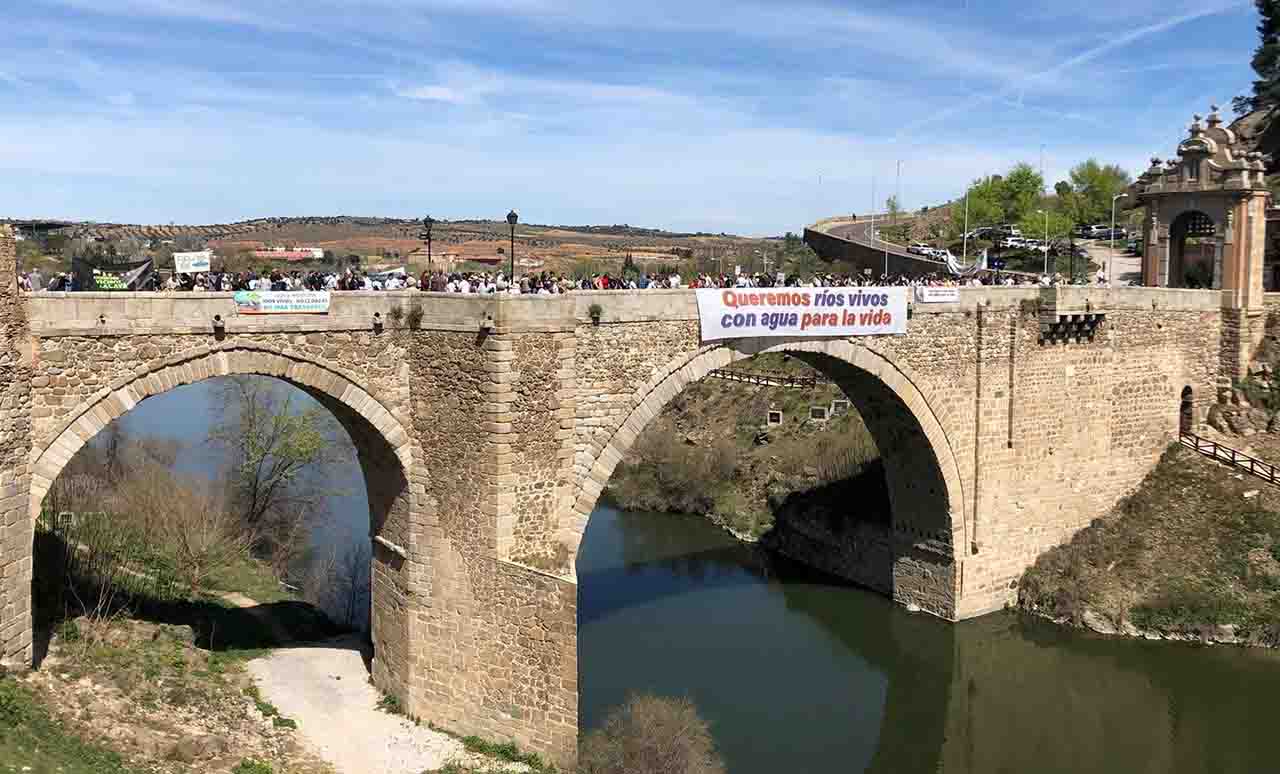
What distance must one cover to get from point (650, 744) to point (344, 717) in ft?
13.0

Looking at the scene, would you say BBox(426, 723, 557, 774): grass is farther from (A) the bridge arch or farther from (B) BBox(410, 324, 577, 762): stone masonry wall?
(A) the bridge arch

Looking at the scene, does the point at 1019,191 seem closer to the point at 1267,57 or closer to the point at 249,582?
the point at 1267,57

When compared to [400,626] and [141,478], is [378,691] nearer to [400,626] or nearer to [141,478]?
[400,626]

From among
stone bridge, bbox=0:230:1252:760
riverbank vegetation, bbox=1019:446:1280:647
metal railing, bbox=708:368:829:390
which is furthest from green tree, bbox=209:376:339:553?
riverbank vegetation, bbox=1019:446:1280:647

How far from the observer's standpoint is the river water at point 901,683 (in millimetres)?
16438

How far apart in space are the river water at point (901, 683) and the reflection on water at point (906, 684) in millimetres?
32

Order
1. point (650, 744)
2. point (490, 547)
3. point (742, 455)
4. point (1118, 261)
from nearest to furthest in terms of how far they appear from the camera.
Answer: point (650, 744), point (490, 547), point (742, 455), point (1118, 261)

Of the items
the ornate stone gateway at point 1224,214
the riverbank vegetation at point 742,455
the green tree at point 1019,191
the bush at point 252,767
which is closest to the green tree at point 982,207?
the green tree at point 1019,191

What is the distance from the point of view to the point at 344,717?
14.3 meters

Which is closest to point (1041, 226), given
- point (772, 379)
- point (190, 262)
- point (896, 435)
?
point (772, 379)

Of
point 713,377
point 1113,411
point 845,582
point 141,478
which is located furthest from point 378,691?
point 713,377

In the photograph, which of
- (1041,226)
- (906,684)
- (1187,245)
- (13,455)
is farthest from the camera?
(1041,226)

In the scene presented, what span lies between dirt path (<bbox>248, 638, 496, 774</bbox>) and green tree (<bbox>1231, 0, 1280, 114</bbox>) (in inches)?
1562

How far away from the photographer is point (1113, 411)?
21875 millimetres
